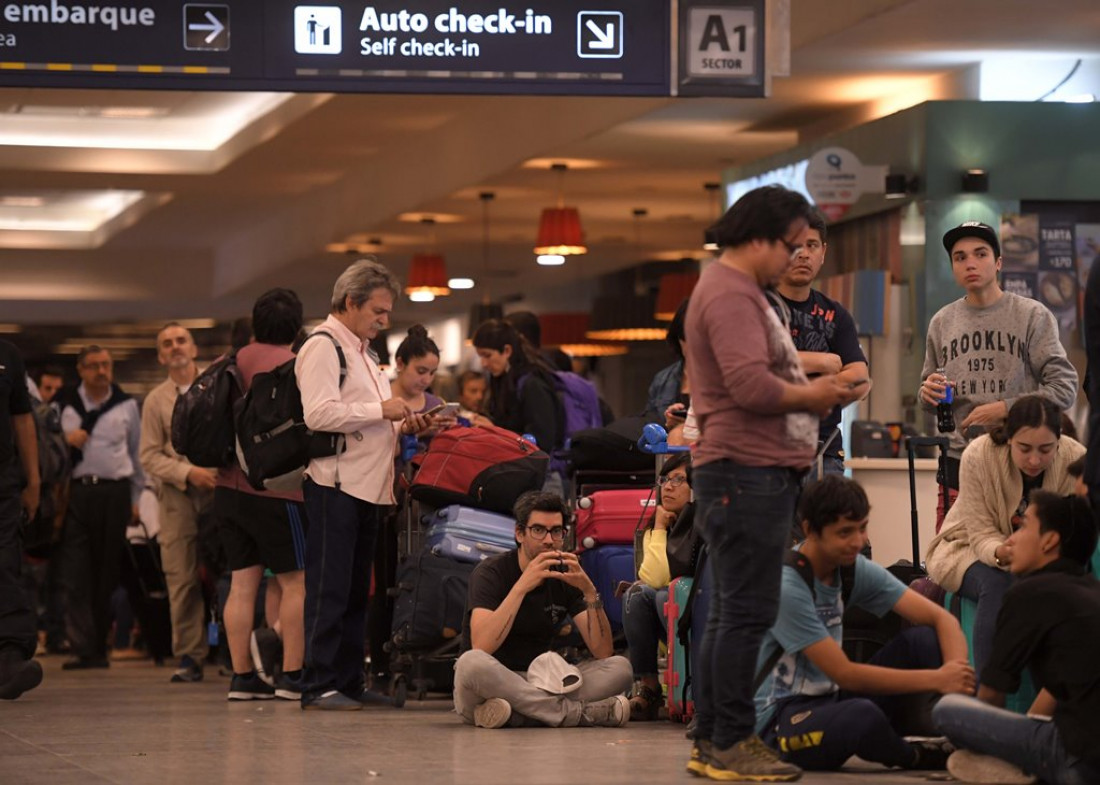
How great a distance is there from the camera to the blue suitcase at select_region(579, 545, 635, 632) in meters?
7.43

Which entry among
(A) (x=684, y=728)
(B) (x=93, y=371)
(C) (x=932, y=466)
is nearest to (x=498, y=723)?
(A) (x=684, y=728)

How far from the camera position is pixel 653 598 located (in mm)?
6684

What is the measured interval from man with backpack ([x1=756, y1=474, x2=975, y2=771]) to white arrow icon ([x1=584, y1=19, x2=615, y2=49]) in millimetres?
3014

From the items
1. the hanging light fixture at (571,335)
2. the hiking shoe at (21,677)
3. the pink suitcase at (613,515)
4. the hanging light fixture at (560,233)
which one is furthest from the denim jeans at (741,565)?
the hanging light fixture at (571,335)

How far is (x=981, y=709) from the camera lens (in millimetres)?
4738

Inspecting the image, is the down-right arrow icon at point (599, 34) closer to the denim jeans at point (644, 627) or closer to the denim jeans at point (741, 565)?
the denim jeans at point (644, 627)

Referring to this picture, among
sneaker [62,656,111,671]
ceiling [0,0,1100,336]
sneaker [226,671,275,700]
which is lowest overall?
sneaker [62,656,111,671]

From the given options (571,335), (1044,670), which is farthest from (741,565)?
(571,335)

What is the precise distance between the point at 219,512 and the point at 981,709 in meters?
4.02

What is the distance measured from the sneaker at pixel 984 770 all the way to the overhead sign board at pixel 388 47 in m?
3.57

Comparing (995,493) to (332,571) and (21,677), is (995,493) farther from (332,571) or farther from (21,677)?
(21,677)

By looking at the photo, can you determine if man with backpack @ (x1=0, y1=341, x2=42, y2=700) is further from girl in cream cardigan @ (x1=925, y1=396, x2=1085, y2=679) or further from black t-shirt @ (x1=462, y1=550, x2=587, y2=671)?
girl in cream cardigan @ (x1=925, y1=396, x2=1085, y2=679)

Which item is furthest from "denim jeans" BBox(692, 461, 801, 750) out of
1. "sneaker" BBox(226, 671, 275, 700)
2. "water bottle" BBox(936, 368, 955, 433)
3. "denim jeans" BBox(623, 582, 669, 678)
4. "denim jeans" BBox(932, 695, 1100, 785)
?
"sneaker" BBox(226, 671, 275, 700)

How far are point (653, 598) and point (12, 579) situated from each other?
2.55 m
